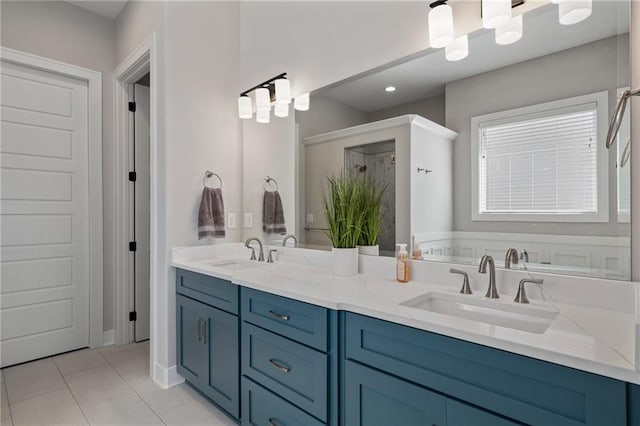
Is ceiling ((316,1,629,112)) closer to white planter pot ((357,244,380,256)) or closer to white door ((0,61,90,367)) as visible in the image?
white planter pot ((357,244,380,256))

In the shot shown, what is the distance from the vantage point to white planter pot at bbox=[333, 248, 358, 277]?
72.9 inches

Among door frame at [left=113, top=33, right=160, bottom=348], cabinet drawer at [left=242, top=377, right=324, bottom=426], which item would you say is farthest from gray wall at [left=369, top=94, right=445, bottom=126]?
door frame at [left=113, top=33, right=160, bottom=348]

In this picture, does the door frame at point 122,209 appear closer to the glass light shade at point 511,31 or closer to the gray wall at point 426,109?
the gray wall at point 426,109

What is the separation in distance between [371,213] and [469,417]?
106 cm

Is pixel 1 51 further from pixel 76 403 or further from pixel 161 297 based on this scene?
pixel 76 403

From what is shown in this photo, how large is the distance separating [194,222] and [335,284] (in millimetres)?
1304

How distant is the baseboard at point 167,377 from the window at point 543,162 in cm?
216

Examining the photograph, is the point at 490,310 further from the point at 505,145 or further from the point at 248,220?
the point at 248,220

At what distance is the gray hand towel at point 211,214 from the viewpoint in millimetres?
2434

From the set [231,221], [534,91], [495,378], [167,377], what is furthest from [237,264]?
[534,91]

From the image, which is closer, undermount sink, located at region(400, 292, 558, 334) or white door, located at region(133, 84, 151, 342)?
undermount sink, located at region(400, 292, 558, 334)

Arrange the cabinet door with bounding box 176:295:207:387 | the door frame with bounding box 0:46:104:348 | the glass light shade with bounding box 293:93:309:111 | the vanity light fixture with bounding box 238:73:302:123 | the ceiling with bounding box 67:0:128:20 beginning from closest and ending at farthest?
the cabinet door with bounding box 176:295:207:387, the glass light shade with bounding box 293:93:309:111, the vanity light fixture with bounding box 238:73:302:123, the ceiling with bounding box 67:0:128:20, the door frame with bounding box 0:46:104:348

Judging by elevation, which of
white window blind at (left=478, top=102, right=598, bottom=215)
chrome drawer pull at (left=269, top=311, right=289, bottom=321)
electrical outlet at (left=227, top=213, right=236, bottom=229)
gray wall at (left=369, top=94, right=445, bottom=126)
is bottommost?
chrome drawer pull at (left=269, top=311, right=289, bottom=321)

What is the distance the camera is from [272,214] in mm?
2539
